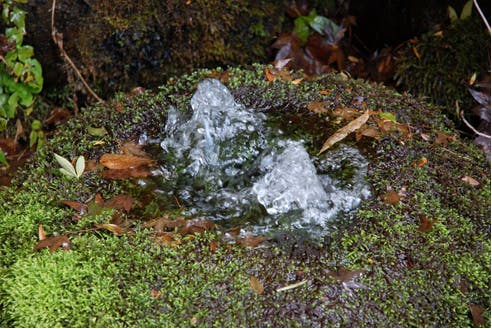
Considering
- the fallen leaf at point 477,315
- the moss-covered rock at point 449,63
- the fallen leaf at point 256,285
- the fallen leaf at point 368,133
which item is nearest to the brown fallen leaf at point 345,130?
the fallen leaf at point 368,133

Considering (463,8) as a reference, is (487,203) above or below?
below

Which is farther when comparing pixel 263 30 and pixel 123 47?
pixel 263 30

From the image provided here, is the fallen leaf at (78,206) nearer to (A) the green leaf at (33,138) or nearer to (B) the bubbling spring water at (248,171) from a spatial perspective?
(B) the bubbling spring water at (248,171)

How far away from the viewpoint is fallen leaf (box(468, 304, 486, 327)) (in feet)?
6.39

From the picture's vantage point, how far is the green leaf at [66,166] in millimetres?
2387

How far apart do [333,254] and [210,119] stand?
1026 millimetres

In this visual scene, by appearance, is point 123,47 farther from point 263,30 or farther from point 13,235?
point 13,235

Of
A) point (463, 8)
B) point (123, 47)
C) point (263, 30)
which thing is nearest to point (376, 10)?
point (463, 8)

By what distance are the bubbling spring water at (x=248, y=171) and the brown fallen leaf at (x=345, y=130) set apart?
0.15 feet

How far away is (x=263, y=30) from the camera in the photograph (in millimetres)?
3672

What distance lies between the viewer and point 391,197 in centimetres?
223

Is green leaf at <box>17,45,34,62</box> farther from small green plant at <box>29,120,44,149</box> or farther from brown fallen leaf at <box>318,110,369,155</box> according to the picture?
brown fallen leaf at <box>318,110,369,155</box>

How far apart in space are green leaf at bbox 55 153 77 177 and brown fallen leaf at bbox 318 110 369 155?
115 centimetres

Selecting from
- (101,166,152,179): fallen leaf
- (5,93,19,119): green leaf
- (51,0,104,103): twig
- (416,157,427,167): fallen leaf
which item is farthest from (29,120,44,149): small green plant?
(416,157,427,167): fallen leaf
